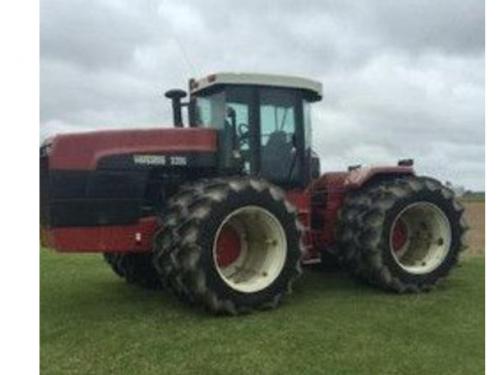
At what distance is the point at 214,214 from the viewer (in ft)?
29.7

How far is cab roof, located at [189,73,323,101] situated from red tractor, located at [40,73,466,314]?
1 centimetres

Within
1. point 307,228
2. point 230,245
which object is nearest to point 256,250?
point 230,245

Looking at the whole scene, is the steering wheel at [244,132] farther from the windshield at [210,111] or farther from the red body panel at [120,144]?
the red body panel at [120,144]

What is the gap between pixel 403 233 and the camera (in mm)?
11430

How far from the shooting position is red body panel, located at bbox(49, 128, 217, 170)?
30.0ft

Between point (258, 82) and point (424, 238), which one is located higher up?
point (258, 82)

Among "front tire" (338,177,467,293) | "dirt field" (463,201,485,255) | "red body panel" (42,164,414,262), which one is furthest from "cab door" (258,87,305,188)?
"dirt field" (463,201,485,255)

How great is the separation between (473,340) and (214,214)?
2999 millimetres

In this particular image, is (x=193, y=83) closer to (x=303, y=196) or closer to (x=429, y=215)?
(x=303, y=196)

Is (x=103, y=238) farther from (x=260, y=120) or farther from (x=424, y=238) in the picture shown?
(x=424, y=238)

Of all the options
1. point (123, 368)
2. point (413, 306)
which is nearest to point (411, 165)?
point (413, 306)

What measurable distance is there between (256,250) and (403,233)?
2571mm

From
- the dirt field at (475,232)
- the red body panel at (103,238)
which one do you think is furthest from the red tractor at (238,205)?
the dirt field at (475,232)

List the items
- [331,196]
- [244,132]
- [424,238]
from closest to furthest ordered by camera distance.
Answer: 1. [244,132]
2. [331,196]
3. [424,238]
